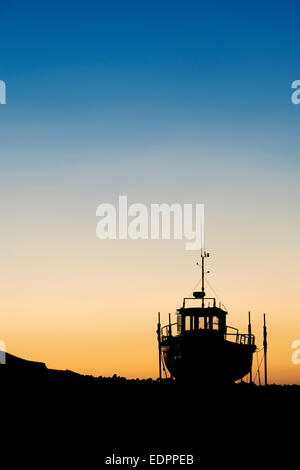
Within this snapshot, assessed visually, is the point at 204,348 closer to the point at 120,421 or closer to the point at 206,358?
the point at 206,358

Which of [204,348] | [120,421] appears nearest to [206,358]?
[204,348]

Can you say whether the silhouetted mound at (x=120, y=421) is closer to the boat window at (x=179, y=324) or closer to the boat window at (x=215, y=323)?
the boat window at (x=215, y=323)

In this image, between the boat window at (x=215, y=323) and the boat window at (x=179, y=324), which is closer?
the boat window at (x=215, y=323)

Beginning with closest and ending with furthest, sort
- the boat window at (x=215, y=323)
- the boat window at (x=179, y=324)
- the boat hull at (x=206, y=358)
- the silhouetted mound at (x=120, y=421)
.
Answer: the silhouetted mound at (x=120, y=421), the boat hull at (x=206, y=358), the boat window at (x=215, y=323), the boat window at (x=179, y=324)

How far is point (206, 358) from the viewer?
52.8 meters

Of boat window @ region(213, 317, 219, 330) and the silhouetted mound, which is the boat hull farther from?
the silhouetted mound

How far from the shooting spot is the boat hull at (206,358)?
173 feet

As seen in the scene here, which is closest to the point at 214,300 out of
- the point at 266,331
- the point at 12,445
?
the point at 266,331

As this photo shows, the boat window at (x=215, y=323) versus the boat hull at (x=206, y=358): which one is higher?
the boat window at (x=215, y=323)

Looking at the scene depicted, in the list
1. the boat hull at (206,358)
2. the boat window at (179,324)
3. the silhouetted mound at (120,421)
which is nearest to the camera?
the silhouetted mound at (120,421)

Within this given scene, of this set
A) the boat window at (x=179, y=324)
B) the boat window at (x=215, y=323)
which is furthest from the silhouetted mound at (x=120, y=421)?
the boat window at (x=179, y=324)

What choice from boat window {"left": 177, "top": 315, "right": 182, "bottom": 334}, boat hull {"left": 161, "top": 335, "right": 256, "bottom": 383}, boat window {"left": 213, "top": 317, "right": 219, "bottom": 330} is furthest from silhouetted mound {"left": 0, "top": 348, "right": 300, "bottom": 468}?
boat window {"left": 177, "top": 315, "right": 182, "bottom": 334}
